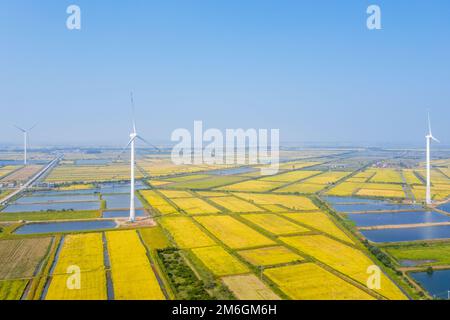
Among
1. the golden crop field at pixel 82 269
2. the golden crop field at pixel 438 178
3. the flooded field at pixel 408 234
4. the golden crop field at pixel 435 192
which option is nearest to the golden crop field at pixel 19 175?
the golden crop field at pixel 82 269

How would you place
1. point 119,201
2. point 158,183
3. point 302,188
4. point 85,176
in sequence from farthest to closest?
point 85,176 → point 158,183 → point 302,188 → point 119,201

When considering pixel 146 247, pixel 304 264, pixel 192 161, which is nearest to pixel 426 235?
pixel 304 264

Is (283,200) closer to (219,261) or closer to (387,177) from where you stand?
(219,261)

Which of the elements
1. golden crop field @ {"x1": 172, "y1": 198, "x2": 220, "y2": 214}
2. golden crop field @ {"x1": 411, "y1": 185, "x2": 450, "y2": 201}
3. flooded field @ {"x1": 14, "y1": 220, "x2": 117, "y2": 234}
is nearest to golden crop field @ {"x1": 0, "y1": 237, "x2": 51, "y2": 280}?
flooded field @ {"x1": 14, "y1": 220, "x2": 117, "y2": 234}

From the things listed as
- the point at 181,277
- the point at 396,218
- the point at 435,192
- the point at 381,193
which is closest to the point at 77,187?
the point at 181,277

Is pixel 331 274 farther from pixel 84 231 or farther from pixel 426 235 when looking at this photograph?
pixel 84 231

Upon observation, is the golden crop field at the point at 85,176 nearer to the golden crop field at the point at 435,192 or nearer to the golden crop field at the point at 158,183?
the golden crop field at the point at 158,183
